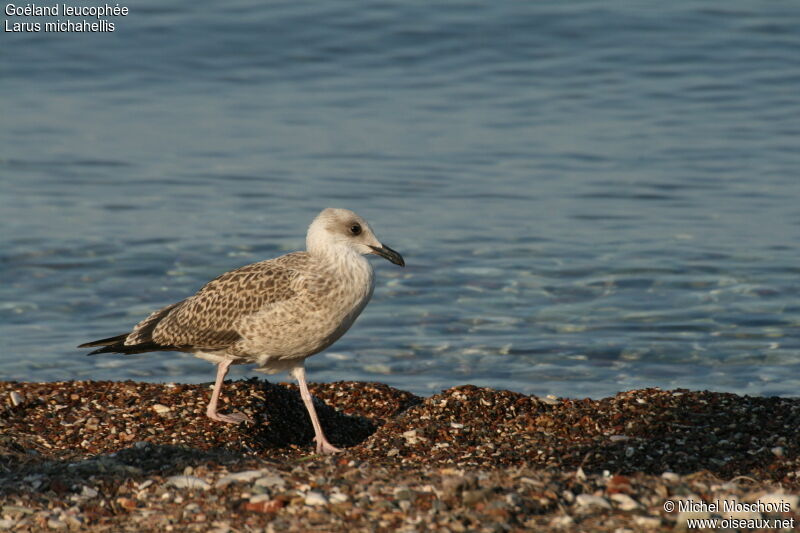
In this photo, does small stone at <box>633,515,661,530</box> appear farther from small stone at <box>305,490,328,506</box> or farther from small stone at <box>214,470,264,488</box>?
small stone at <box>214,470,264,488</box>

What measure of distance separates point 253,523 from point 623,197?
9790 mm

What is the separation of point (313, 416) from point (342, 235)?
1.21 meters

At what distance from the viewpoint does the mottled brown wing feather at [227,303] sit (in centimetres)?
782

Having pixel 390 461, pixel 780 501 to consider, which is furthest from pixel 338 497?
pixel 780 501

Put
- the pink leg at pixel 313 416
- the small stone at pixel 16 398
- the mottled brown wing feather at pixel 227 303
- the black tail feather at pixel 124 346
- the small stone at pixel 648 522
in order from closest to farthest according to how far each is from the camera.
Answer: the small stone at pixel 648 522 → the pink leg at pixel 313 416 → the small stone at pixel 16 398 → the mottled brown wing feather at pixel 227 303 → the black tail feather at pixel 124 346

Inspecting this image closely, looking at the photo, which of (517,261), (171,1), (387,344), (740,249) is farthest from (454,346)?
(171,1)

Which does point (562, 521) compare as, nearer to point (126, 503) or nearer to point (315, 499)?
point (315, 499)

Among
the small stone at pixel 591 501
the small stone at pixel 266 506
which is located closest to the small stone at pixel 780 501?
the small stone at pixel 591 501

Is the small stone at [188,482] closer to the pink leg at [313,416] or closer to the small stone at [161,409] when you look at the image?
the pink leg at [313,416]

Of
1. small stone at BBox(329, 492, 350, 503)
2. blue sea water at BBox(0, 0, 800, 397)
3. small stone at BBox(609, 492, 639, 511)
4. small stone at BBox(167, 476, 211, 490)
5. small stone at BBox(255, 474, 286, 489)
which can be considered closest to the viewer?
small stone at BBox(609, 492, 639, 511)

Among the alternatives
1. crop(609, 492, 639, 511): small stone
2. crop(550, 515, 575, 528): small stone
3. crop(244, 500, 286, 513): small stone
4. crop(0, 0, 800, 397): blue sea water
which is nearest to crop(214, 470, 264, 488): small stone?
crop(244, 500, 286, 513): small stone

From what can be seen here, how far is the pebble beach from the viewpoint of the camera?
5.01 meters

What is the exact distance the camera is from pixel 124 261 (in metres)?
12.4

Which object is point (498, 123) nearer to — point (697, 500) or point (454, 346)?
point (454, 346)
